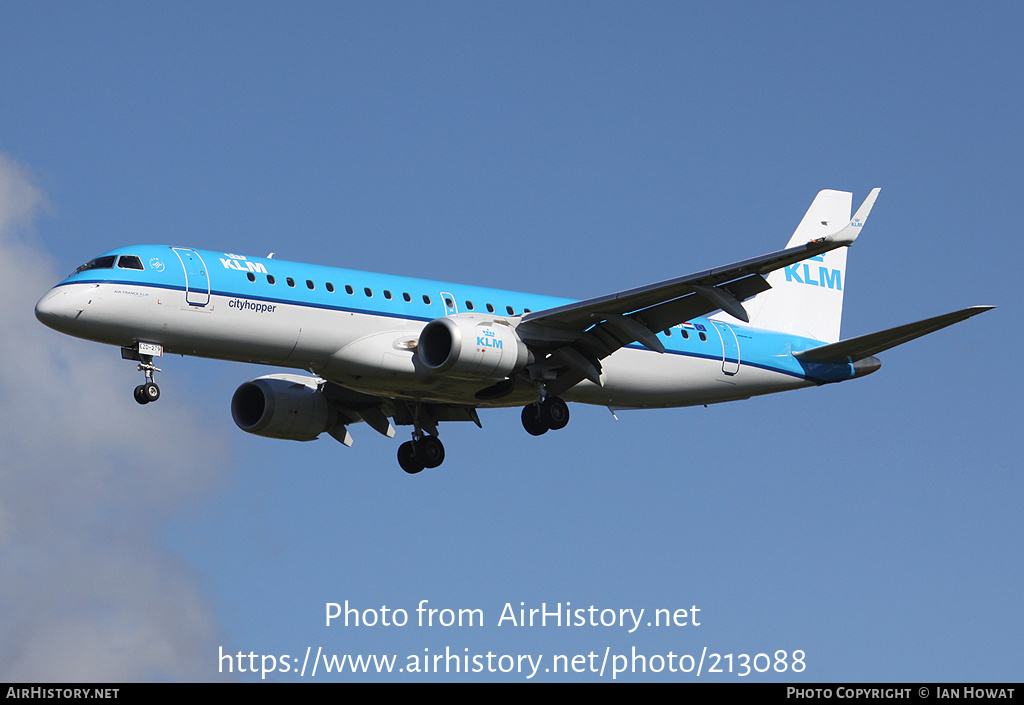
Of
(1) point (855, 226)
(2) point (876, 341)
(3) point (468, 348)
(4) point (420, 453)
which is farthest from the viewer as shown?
(4) point (420, 453)

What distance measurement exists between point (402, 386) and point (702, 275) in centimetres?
748

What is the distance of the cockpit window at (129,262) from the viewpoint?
3075cm

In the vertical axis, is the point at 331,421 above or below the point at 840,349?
below

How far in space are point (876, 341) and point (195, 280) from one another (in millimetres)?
17109

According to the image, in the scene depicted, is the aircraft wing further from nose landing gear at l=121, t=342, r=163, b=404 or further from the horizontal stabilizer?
nose landing gear at l=121, t=342, r=163, b=404

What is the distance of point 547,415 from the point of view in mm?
34656

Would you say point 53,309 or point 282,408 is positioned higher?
point 282,408

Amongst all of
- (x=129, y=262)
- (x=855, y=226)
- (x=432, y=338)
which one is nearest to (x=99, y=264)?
(x=129, y=262)

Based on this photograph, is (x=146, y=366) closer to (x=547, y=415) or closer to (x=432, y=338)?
(x=432, y=338)

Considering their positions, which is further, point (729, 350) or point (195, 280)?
point (729, 350)

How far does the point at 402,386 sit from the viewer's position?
3328 centimetres

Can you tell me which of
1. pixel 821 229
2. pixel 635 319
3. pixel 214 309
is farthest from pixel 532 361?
pixel 821 229

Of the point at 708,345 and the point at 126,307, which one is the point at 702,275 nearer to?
the point at 708,345
